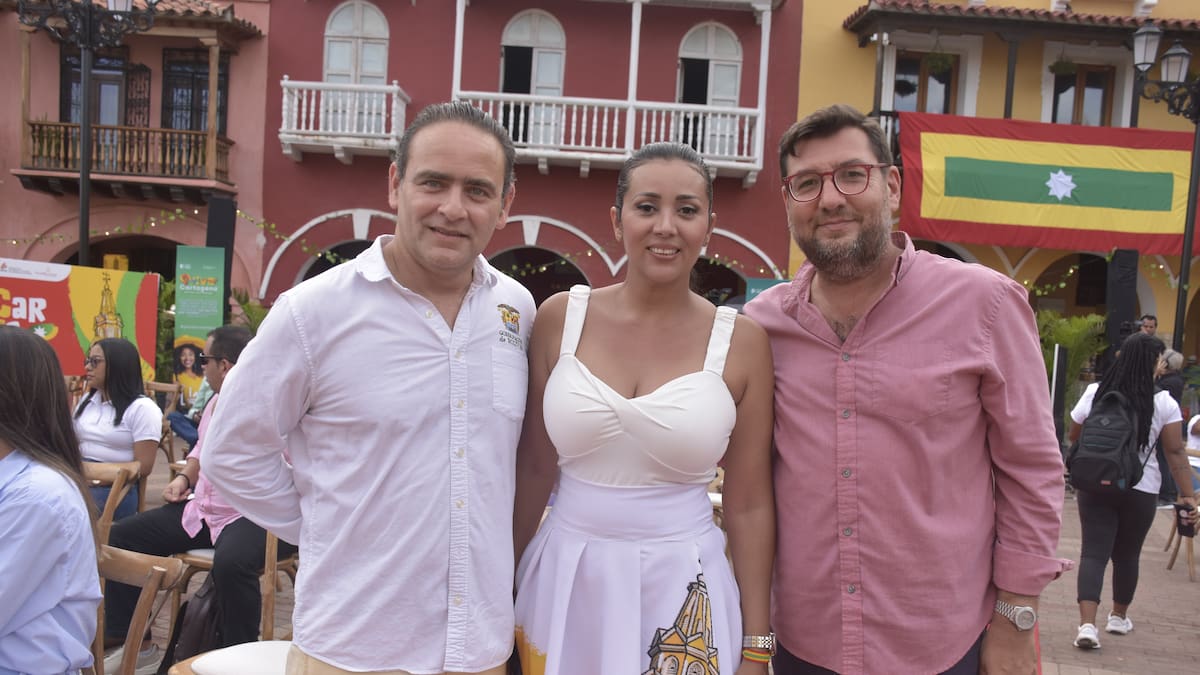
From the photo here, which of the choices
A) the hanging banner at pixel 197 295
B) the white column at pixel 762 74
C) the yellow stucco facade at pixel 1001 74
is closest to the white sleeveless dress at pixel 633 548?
the hanging banner at pixel 197 295

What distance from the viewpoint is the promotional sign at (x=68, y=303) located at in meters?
8.12

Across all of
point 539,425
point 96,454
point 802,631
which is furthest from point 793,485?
point 96,454

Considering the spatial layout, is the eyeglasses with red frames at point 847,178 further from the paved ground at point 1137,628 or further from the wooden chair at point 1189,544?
the wooden chair at point 1189,544

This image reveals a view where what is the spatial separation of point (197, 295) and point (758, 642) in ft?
26.7

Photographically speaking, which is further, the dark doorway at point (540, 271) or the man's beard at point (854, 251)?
the dark doorway at point (540, 271)

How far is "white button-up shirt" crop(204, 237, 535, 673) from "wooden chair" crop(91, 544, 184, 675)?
100 centimetres

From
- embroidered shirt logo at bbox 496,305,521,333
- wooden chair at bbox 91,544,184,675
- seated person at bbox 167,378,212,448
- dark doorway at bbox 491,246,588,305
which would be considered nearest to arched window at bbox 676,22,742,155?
dark doorway at bbox 491,246,588,305

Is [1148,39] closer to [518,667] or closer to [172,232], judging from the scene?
[518,667]

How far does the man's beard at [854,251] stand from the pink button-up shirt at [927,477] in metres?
0.12

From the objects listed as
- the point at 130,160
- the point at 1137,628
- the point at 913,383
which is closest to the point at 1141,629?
the point at 1137,628

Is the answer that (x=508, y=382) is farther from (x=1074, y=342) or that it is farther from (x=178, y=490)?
(x=1074, y=342)

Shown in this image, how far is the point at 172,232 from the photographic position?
13773 mm

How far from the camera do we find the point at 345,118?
522 inches

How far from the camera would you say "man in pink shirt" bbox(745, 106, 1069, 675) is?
82.0 inches
